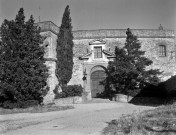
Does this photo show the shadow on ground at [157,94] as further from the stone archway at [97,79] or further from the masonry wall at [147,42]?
the masonry wall at [147,42]

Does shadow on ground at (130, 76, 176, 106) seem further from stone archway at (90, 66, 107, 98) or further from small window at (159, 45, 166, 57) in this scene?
small window at (159, 45, 166, 57)

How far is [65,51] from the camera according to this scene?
2356 centimetres

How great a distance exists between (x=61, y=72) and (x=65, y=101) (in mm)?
4098

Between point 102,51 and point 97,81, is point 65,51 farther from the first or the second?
point 97,81

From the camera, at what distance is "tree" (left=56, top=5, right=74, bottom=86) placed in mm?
23156

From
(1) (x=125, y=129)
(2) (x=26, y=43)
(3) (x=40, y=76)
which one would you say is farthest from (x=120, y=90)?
(1) (x=125, y=129)

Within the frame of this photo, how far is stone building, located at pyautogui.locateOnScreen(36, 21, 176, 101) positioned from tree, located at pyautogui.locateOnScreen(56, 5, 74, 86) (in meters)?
0.61

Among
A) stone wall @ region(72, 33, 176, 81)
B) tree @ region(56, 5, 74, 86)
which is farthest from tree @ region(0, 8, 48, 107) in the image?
stone wall @ region(72, 33, 176, 81)

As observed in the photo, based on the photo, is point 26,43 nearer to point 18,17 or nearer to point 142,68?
point 18,17

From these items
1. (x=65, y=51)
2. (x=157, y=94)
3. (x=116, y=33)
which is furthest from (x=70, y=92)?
(x=116, y=33)

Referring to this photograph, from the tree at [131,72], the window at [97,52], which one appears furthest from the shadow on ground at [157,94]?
the window at [97,52]

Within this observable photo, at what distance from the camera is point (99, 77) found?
81.4 ft

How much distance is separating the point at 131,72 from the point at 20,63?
9.60 meters

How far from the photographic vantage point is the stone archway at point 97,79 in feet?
80.7
